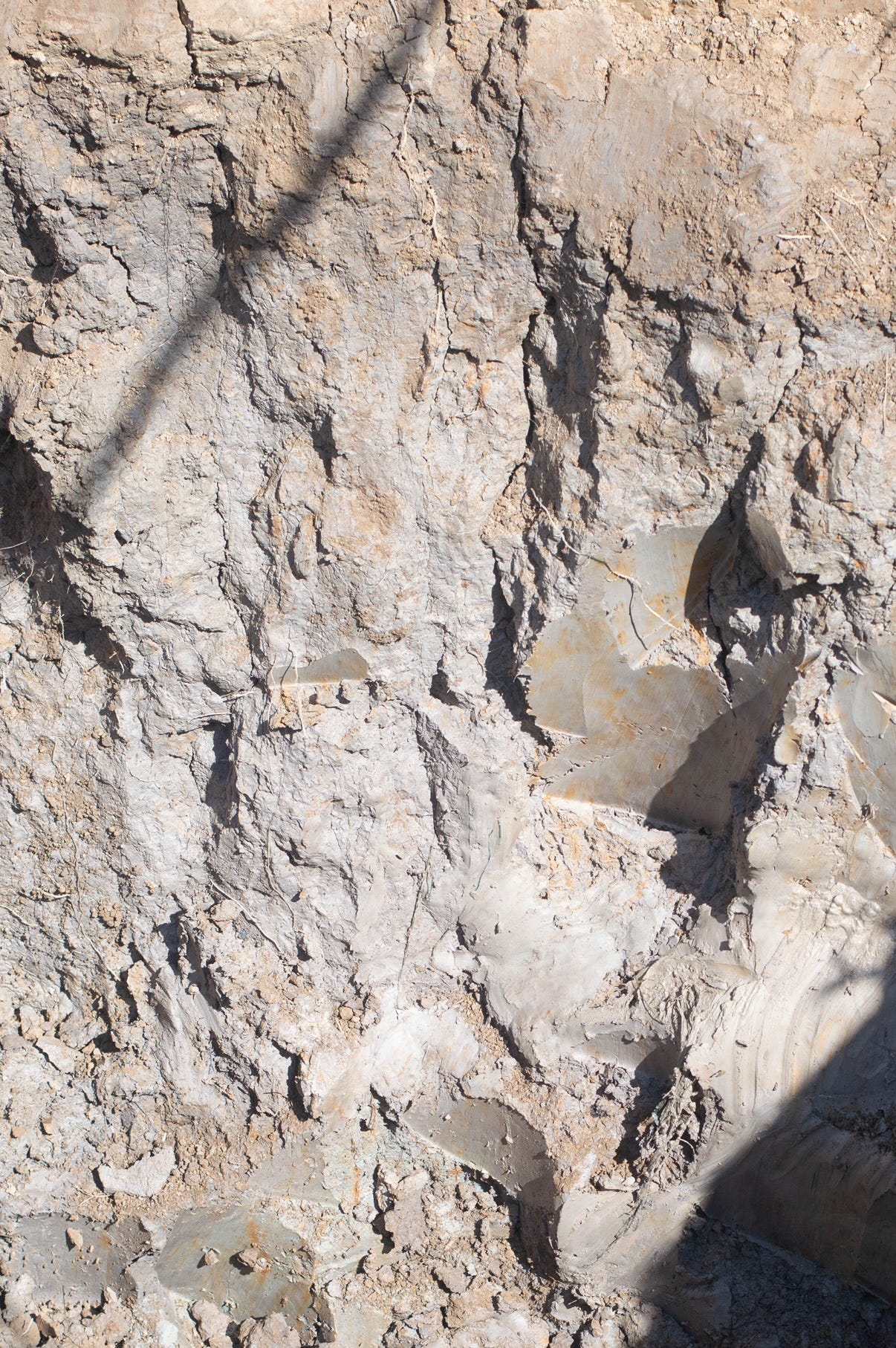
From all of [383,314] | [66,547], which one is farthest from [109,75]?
[66,547]

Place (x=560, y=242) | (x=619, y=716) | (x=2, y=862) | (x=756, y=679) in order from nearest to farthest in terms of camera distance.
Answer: (x=560, y=242) → (x=756, y=679) → (x=619, y=716) → (x=2, y=862)

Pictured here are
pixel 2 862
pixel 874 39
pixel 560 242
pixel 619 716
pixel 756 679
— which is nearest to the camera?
pixel 874 39

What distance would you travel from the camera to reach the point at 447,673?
2393 mm

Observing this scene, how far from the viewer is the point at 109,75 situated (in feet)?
6.16

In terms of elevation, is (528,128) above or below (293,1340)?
above

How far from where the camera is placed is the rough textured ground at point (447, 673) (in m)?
1.91

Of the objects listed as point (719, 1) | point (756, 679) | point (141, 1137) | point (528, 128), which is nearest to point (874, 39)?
point (719, 1)

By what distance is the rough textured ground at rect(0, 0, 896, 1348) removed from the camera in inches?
75.3

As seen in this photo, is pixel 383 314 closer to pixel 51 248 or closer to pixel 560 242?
pixel 560 242

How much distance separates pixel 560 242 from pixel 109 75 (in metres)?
0.88

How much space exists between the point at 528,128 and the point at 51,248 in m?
0.97

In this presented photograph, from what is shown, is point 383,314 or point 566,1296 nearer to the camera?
point 383,314

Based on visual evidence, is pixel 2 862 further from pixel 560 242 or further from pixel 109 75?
pixel 560 242

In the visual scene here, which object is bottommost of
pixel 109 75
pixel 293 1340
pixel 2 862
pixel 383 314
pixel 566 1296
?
pixel 293 1340
